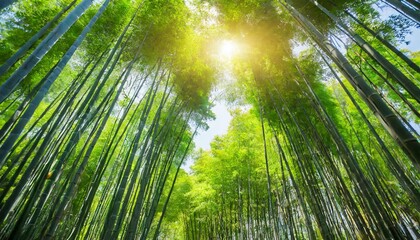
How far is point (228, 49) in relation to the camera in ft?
17.1

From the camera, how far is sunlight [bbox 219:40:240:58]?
510cm

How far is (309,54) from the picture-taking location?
5.06m

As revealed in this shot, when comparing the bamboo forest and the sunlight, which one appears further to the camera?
the sunlight

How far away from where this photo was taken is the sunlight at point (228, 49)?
5096 mm

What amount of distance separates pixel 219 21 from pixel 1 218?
4752 mm

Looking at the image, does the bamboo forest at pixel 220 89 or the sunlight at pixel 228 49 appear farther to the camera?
the sunlight at pixel 228 49

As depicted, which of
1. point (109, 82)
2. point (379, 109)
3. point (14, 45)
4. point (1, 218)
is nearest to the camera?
point (379, 109)

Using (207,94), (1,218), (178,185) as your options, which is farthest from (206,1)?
(178,185)

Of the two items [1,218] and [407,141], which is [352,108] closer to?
[407,141]

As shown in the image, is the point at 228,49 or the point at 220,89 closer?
the point at 228,49

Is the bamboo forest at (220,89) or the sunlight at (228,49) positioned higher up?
the sunlight at (228,49)

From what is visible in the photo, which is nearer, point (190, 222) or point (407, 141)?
point (407, 141)

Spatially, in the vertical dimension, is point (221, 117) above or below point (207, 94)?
above

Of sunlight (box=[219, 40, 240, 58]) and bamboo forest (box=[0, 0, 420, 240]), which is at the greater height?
sunlight (box=[219, 40, 240, 58])
